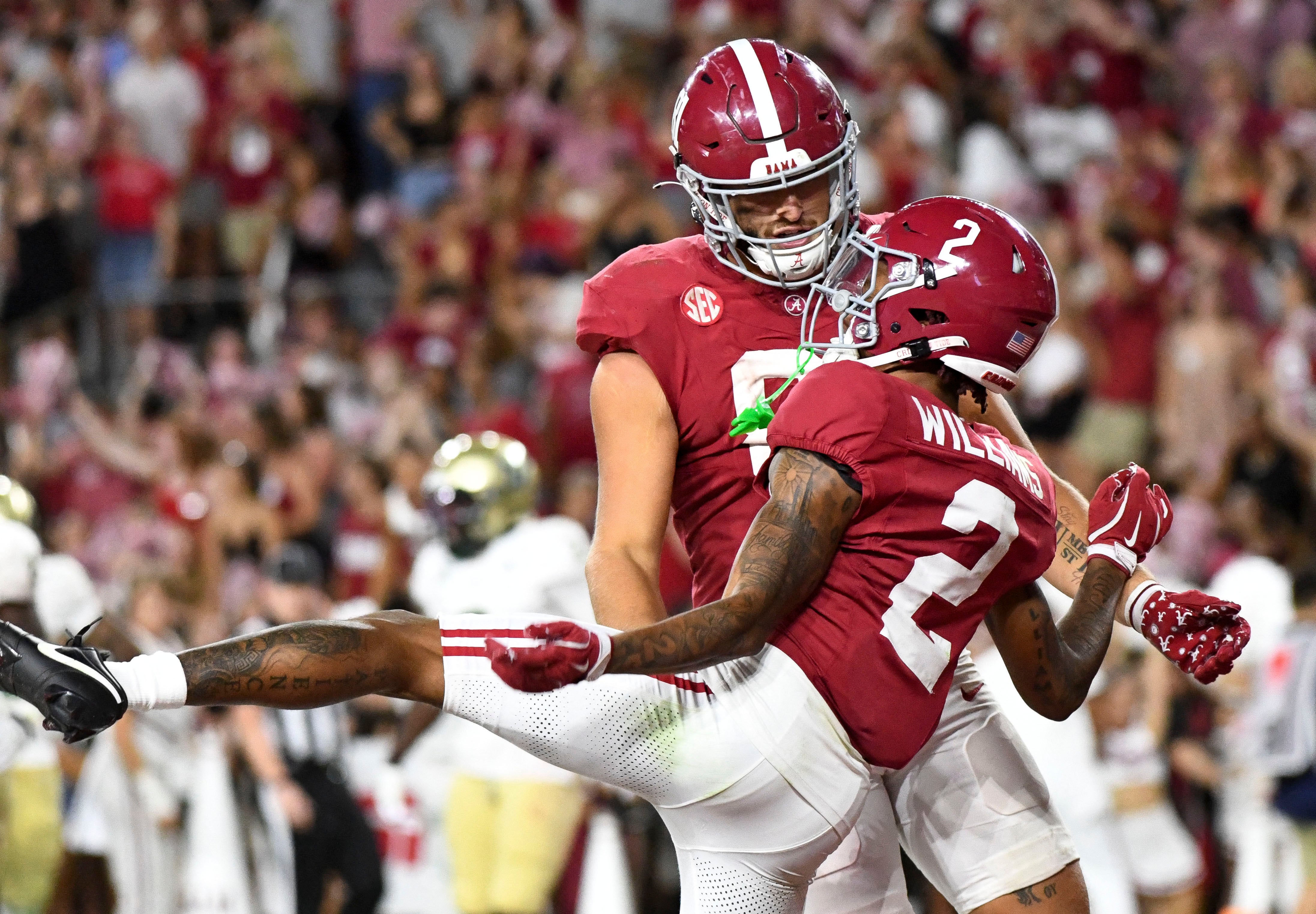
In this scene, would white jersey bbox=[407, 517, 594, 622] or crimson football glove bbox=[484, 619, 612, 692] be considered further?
white jersey bbox=[407, 517, 594, 622]

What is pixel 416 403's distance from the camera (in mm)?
9328

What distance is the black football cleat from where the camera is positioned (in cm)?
284

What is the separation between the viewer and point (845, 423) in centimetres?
306

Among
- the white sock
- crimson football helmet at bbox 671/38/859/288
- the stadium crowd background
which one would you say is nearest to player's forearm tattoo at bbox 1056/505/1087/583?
crimson football helmet at bbox 671/38/859/288

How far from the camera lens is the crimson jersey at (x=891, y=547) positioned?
3.08m

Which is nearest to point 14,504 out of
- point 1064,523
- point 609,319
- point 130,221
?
point 609,319

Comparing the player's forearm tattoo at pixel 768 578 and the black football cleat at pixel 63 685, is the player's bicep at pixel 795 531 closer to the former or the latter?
the player's forearm tattoo at pixel 768 578

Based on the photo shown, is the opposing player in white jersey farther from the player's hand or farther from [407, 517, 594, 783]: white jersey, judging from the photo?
the player's hand

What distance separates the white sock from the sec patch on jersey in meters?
1.18

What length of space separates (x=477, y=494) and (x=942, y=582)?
147 inches

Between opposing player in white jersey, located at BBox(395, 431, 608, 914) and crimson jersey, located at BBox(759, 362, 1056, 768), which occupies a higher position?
crimson jersey, located at BBox(759, 362, 1056, 768)

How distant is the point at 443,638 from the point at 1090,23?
313 inches

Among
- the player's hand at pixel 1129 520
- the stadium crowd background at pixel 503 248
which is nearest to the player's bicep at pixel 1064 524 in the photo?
the player's hand at pixel 1129 520

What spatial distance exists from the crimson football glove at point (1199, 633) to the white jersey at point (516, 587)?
3.21 metres
